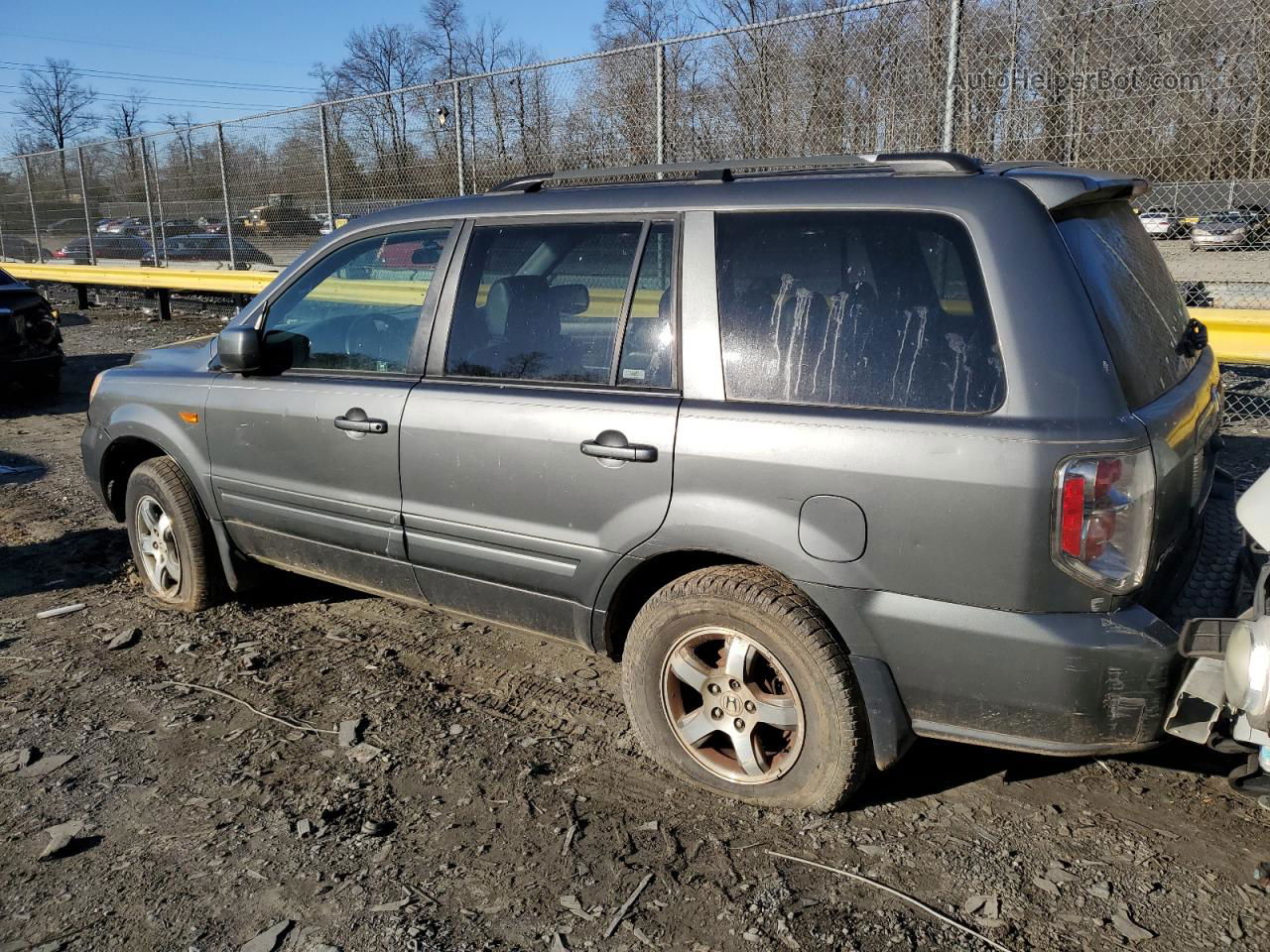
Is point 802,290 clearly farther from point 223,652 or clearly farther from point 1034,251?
point 223,652

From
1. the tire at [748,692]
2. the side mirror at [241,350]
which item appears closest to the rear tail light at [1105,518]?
the tire at [748,692]

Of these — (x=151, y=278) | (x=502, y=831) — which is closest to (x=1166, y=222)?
(x=502, y=831)

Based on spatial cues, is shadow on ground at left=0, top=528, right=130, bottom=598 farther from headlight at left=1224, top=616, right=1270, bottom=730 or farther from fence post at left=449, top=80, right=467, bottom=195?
fence post at left=449, top=80, right=467, bottom=195

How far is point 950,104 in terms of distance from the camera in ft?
21.1

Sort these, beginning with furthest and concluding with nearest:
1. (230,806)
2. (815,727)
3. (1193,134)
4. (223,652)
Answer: (1193,134)
(223,652)
(230,806)
(815,727)

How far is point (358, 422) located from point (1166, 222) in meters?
5.12

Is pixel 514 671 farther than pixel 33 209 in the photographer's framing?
No

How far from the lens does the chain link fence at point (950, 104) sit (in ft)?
20.0

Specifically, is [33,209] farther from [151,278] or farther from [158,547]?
[158,547]

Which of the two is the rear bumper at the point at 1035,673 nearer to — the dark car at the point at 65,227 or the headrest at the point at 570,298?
the headrest at the point at 570,298

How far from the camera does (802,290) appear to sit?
2.93m

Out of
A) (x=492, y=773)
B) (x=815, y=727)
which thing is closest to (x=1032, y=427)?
(x=815, y=727)

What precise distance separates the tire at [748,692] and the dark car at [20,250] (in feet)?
73.2

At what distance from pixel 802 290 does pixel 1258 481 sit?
1.32 m
